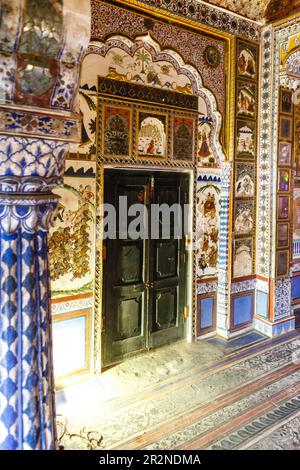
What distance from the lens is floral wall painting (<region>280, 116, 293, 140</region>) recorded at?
497 centimetres

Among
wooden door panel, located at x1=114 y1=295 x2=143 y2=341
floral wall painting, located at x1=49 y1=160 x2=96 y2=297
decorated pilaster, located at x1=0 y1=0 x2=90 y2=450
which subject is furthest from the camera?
wooden door panel, located at x1=114 y1=295 x2=143 y2=341

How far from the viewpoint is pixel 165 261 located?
453 centimetres

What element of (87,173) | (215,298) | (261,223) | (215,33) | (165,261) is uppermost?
(215,33)

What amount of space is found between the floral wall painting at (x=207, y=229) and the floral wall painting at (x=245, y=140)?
0.58 metres

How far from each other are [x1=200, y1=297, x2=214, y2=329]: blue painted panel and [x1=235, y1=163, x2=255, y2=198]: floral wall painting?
1.39 m

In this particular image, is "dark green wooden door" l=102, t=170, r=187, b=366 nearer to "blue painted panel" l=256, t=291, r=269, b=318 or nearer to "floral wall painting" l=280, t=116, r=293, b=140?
"blue painted panel" l=256, t=291, r=269, b=318

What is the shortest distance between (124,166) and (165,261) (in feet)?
4.03

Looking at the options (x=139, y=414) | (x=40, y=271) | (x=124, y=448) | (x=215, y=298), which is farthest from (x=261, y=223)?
(x=40, y=271)

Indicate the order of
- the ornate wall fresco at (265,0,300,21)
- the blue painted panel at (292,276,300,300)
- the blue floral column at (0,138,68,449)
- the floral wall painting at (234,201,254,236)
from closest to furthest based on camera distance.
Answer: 1. the blue floral column at (0,138,68,449)
2. the ornate wall fresco at (265,0,300,21)
3. the floral wall painting at (234,201,254,236)
4. the blue painted panel at (292,276,300,300)

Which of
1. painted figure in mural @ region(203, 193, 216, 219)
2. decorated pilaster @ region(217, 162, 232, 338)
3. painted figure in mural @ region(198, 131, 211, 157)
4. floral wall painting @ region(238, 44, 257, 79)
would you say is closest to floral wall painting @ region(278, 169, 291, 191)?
decorated pilaster @ region(217, 162, 232, 338)

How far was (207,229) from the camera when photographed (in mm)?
4797

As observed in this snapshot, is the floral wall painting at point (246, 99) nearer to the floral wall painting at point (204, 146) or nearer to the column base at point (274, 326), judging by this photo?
the floral wall painting at point (204, 146)

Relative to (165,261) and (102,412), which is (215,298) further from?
(102,412)

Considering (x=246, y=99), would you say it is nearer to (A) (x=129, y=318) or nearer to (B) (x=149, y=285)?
(B) (x=149, y=285)
